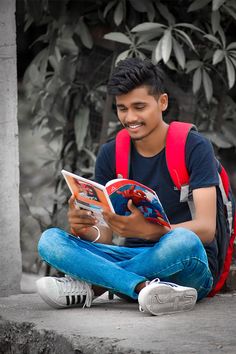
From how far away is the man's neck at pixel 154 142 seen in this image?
3992 mm

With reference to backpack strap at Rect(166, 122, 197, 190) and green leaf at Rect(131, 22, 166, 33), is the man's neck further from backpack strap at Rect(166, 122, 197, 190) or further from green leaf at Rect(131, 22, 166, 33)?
green leaf at Rect(131, 22, 166, 33)

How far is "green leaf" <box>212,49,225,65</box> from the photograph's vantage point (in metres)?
5.31

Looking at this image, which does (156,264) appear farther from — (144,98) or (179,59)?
(179,59)

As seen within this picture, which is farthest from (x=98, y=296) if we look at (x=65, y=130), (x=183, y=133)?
(x=65, y=130)

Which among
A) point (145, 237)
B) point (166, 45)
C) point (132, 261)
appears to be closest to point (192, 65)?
point (166, 45)

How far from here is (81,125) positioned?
5.93 m

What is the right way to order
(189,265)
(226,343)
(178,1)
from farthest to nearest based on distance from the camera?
(178,1)
(189,265)
(226,343)

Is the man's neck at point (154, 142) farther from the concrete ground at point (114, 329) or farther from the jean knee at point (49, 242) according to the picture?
the concrete ground at point (114, 329)

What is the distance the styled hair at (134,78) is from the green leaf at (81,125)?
6.27 feet

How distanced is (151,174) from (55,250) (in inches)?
20.0

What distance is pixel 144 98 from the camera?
3959 mm

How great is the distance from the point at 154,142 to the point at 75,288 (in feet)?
2.26

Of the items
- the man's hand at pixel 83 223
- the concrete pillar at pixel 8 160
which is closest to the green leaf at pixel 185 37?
the concrete pillar at pixel 8 160

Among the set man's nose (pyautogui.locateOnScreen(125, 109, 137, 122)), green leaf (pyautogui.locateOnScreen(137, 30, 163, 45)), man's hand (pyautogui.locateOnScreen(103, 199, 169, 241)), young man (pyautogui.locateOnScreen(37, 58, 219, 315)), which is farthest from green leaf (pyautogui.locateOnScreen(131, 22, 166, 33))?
man's hand (pyautogui.locateOnScreen(103, 199, 169, 241))
